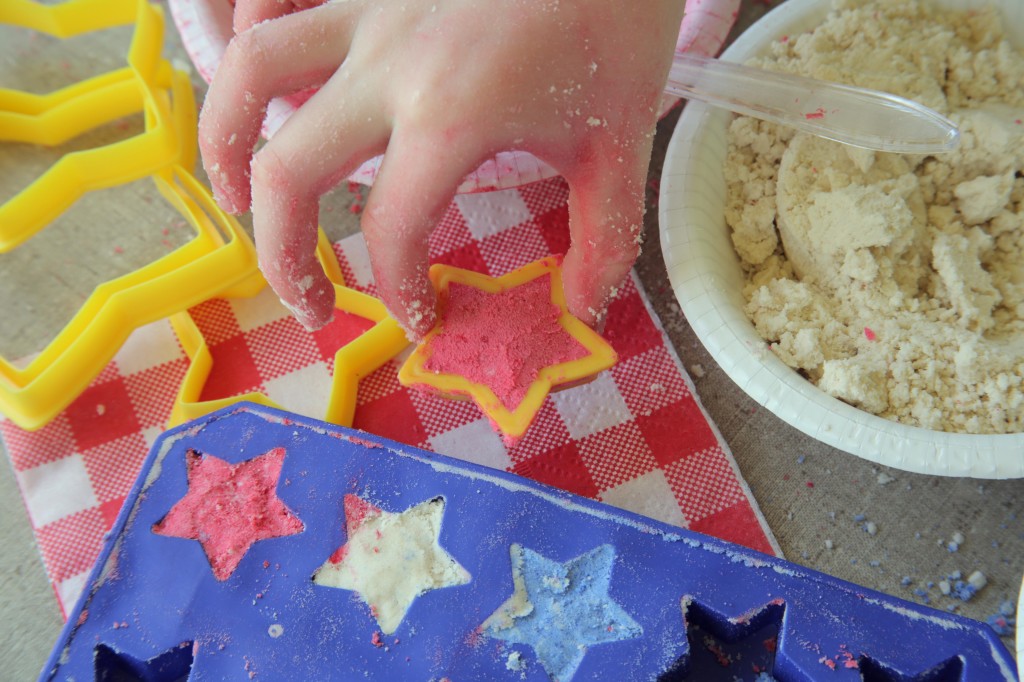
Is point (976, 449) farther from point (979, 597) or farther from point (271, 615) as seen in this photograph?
point (271, 615)

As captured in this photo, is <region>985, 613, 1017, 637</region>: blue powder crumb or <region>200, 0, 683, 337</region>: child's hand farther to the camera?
<region>985, 613, 1017, 637</region>: blue powder crumb

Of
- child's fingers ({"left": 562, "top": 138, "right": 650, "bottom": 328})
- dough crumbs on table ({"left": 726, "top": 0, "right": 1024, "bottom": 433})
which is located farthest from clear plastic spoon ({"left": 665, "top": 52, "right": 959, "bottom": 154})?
child's fingers ({"left": 562, "top": 138, "right": 650, "bottom": 328})

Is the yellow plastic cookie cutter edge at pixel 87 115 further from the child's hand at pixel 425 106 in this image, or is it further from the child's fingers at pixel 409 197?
the child's fingers at pixel 409 197

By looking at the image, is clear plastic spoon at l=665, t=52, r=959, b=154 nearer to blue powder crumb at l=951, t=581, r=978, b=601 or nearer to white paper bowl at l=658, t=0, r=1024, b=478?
white paper bowl at l=658, t=0, r=1024, b=478

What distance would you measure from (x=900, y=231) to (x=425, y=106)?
1.21 ft

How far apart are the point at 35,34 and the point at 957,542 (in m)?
1.04

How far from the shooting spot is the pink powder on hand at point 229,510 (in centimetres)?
68

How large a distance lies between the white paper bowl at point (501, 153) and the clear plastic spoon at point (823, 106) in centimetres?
4

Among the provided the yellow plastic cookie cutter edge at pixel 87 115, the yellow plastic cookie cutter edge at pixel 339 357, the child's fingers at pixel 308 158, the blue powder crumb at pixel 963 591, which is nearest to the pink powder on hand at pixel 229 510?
the yellow plastic cookie cutter edge at pixel 339 357

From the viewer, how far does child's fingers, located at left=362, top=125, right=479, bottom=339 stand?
1.88 ft

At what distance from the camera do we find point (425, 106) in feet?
1.87

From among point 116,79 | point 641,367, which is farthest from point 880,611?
point 116,79

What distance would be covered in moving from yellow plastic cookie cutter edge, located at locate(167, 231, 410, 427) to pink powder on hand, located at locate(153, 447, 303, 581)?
0.24ft

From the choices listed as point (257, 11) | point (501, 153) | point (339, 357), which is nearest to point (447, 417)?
point (339, 357)
